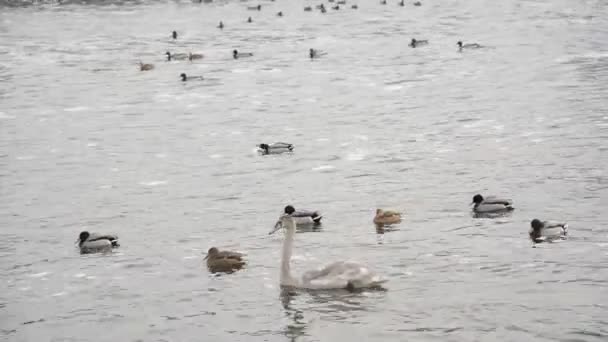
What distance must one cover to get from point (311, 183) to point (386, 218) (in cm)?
568

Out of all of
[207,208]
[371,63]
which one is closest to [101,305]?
[207,208]

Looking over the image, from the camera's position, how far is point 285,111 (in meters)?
44.3

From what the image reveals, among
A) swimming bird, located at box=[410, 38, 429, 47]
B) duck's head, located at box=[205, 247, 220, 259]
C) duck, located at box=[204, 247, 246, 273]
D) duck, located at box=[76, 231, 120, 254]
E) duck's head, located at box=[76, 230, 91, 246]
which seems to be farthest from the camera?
swimming bird, located at box=[410, 38, 429, 47]

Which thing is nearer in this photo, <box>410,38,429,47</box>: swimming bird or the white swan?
the white swan

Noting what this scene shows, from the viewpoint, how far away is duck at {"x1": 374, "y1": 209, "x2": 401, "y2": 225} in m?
26.2

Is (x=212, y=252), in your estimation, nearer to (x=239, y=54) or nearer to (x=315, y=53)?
(x=315, y=53)

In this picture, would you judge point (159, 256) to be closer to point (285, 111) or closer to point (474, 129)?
point (474, 129)

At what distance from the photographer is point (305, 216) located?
2662cm

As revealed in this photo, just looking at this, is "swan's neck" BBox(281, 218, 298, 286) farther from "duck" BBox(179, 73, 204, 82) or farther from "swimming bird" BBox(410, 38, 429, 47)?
"swimming bird" BBox(410, 38, 429, 47)

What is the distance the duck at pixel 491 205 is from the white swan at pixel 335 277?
5.91 meters

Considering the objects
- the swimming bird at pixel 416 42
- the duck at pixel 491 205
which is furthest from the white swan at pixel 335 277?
the swimming bird at pixel 416 42

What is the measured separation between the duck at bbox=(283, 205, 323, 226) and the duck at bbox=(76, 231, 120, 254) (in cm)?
446

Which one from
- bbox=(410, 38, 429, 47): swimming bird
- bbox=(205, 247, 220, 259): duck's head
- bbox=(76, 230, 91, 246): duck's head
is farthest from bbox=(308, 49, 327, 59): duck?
bbox=(205, 247, 220, 259): duck's head

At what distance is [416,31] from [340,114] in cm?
2733
